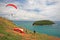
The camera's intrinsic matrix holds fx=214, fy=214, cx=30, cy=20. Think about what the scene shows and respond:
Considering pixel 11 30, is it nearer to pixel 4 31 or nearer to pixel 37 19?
pixel 4 31

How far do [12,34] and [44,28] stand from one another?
24.2 inches

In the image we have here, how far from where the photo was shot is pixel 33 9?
4102 millimetres

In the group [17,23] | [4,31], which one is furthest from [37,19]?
[4,31]

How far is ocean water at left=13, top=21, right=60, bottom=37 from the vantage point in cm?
404

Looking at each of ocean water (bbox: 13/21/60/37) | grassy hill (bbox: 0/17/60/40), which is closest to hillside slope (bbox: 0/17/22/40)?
grassy hill (bbox: 0/17/60/40)

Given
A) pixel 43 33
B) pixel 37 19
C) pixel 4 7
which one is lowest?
pixel 43 33

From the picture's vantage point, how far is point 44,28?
4059mm

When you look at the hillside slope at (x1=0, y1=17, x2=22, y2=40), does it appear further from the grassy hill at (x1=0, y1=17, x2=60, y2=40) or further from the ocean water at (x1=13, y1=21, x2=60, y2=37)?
the ocean water at (x1=13, y1=21, x2=60, y2=37)

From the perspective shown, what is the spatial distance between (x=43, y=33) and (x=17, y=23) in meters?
0.53

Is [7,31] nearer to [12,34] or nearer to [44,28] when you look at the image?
[12,34]

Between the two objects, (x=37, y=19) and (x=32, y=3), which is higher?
(x=32, y=3)

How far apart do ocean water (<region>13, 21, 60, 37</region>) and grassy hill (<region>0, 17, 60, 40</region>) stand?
3.0 inches

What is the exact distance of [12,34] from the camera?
4027 mm

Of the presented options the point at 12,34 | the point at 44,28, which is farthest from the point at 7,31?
the point at 44,28
